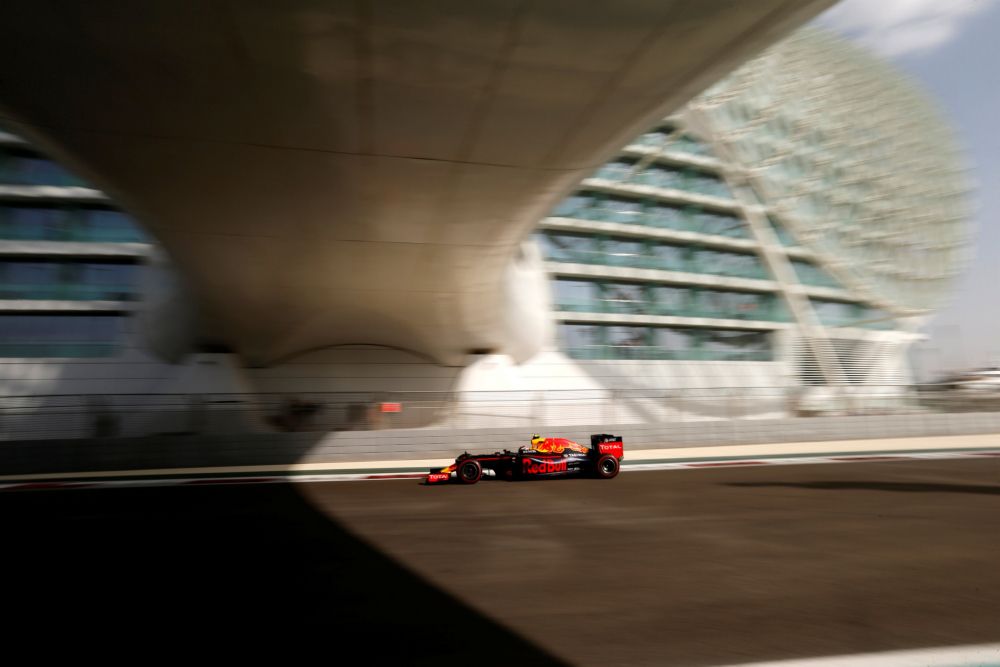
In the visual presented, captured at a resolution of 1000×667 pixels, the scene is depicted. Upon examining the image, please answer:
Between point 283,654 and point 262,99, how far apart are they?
24.2 ft

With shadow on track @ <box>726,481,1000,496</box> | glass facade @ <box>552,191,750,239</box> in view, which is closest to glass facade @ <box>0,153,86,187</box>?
glass facade @ <box>552,191,750,239</box>

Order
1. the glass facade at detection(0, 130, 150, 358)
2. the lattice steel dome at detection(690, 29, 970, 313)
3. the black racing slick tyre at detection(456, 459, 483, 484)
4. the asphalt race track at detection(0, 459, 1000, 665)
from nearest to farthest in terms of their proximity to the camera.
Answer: the asphalt race track at detection(0, 459, 1000, 665) < the black racing slick tyre at detection(456, 459, 483, 484) < the glass facade at detection(0, 130, 150, 358) < the lattice steel dome at detection(690, 29, 970, 313)

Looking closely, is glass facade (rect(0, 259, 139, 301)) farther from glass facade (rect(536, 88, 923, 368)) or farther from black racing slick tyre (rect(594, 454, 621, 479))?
black racing slick tyre (rect(594, 454, 621, 479))

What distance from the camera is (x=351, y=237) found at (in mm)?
12836

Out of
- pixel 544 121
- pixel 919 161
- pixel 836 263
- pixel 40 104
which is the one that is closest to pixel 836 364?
pixel 836 263

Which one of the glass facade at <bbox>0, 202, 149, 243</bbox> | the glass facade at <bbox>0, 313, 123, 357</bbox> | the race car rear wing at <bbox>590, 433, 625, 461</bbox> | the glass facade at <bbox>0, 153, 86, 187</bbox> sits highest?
the glass facade at <bbox>0, 153, 86, 187</bbox>

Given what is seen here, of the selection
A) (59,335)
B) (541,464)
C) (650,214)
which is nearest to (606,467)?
(541,464)

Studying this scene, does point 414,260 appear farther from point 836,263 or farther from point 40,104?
point 836,263

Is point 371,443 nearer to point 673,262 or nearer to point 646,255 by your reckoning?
point 646,255

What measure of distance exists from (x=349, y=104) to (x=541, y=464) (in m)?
7.16

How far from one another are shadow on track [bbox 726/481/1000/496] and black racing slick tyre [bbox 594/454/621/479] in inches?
85.4

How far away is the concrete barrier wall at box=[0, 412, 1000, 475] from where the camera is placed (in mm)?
15148

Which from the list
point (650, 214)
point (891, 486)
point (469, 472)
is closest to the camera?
point (891, 486)

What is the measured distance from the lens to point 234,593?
4281 millimetres
